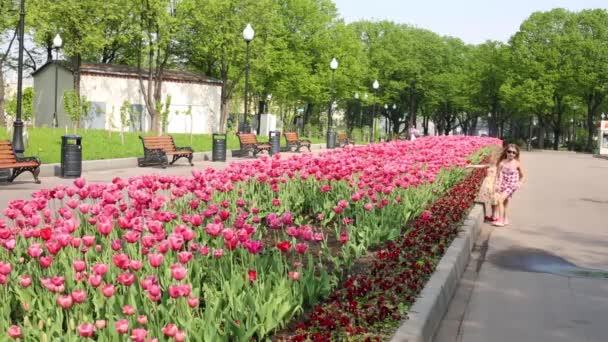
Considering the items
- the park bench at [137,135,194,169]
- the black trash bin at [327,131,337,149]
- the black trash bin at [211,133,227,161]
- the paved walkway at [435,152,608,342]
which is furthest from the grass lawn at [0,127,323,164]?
the paved walkway at [435,152,608,342]

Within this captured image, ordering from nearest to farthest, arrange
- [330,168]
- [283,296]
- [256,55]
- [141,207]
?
1. [283,296]
2. [141,207]
3. [330,168]
4. [256,55]

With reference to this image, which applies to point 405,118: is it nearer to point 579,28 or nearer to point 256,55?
point 579,28

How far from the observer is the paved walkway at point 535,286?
211 inches

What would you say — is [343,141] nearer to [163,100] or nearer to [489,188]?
[163,100]

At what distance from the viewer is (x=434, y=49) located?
79.9 meters

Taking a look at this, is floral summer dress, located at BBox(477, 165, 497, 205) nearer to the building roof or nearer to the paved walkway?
the paved walkway

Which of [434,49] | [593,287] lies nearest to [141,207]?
[593,287]

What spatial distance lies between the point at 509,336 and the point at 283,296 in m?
2.02

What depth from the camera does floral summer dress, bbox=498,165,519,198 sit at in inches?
444

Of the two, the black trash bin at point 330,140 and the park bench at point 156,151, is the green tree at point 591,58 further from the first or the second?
the park bench at point 156,151

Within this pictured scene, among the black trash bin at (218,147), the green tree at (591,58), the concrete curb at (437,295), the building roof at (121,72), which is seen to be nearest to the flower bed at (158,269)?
the concrete curb at (437,295)

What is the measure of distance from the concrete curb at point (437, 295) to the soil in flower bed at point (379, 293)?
7 centimetres

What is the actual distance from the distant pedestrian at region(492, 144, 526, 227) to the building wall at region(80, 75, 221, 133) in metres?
34.4

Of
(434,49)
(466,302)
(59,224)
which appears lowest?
(466,302)
